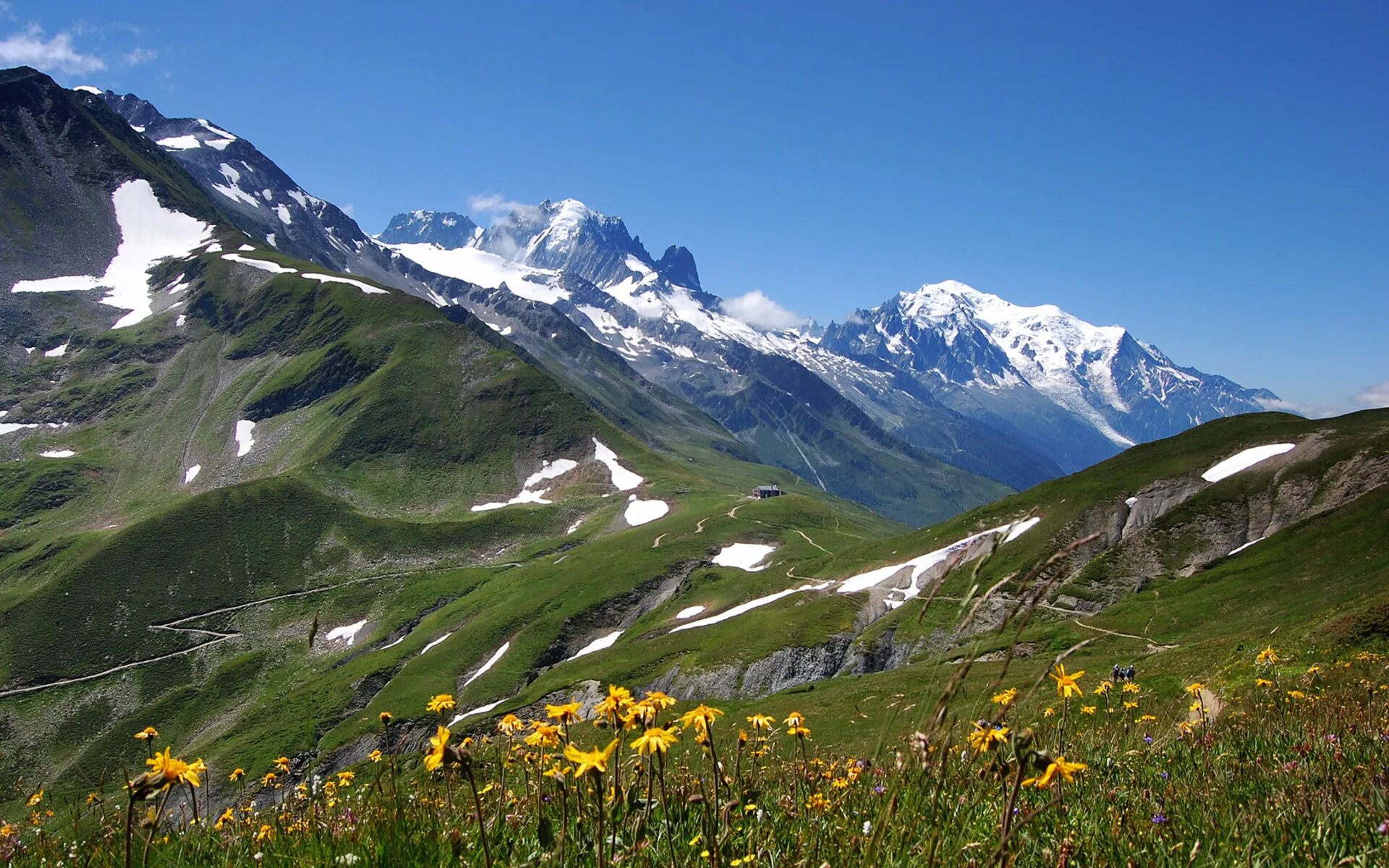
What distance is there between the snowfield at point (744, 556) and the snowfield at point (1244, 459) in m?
55.9

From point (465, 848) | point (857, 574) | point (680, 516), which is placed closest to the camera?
point (465, 848)

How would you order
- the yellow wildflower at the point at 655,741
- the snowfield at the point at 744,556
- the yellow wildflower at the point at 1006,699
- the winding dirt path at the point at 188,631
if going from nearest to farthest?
the yellow wildflower at the point at 655,741 < the yellow wildflower at the point at 1006,699 < the snowfield at the point at 744,556 < the winding dirt path at the point at 188,631

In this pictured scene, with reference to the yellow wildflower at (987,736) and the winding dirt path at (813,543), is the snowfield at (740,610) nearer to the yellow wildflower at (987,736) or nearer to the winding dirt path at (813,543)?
the winding dirt path at (813,543)

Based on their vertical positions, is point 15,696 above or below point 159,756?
below

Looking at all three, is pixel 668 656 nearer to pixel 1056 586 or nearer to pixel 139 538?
pixel 1056 586

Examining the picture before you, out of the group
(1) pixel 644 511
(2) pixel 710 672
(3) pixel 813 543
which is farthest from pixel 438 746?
(1) pixel 644 511

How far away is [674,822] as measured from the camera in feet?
16.4

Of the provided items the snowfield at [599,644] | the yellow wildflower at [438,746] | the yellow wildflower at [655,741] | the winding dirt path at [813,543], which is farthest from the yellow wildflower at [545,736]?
the winding dirt path at [813,543]

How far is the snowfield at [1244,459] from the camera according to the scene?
70500mm

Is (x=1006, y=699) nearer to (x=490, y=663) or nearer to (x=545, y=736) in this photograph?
(x=545, y=736)

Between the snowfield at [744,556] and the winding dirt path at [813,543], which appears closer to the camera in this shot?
the snowfield at [744,556]

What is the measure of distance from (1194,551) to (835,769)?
66111 mm

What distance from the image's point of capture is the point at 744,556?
118812 mm

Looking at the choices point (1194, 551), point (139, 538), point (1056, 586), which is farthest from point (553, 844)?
point (139, 538)
